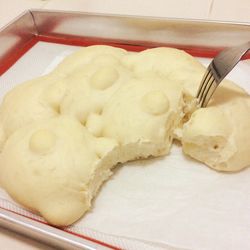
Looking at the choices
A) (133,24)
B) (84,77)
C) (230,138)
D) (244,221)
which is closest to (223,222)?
(244,221)

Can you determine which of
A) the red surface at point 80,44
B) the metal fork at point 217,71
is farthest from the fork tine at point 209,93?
the red surface at point 80,44

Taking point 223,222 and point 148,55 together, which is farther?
point 148,55

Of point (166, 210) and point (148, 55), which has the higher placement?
point (148, 55)

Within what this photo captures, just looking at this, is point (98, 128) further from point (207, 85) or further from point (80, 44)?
point (80, 44)

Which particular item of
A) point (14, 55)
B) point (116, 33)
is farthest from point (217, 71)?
point (14, 55)

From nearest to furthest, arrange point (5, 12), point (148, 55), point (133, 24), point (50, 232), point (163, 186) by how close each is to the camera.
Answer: point (50, 232), point (163, 186), point (148, 55), point (133, 24), point (5, 12)

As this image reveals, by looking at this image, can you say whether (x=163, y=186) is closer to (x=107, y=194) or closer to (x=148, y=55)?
(x=107, y=194)

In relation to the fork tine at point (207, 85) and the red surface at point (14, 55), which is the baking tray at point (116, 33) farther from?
the fork tine at point (207, 85)
